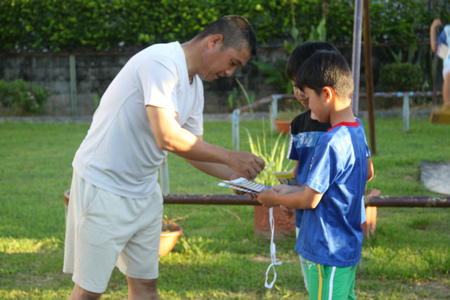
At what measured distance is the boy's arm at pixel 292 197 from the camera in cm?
230

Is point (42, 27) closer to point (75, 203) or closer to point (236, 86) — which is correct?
point (236, 86)

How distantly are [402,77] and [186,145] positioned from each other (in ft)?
33.2

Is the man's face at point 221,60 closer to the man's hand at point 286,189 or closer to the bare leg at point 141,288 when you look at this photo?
the man's hand at point 286,189

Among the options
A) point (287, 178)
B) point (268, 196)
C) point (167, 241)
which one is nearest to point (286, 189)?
point (268, 196)

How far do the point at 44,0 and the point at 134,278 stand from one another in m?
11.2

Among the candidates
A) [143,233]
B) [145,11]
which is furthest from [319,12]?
[143,233]

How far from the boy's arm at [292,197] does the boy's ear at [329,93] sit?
0.41 meters

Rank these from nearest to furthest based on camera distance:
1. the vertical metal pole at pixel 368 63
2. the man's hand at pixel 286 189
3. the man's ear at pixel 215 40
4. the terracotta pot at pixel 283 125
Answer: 1. the man's hand at pixel 286 189
2. the man's ear at pixel 215 40
3. the vertical metal pole at pixel 368 63
4. the terracotta pot at pixel 283 125

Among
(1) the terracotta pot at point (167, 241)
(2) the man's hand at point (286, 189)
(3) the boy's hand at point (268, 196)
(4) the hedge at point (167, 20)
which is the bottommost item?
(1) the terracotta pot at point (167, 241)

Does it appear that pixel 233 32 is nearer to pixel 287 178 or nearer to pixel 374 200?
pixel 287 178

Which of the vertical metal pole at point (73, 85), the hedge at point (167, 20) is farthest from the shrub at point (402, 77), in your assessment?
the vertical metal pole at point (73, 85)

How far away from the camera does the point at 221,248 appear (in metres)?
4.53

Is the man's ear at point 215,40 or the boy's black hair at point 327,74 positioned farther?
the man's ear at point 215,40

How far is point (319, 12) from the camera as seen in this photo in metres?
12.2
